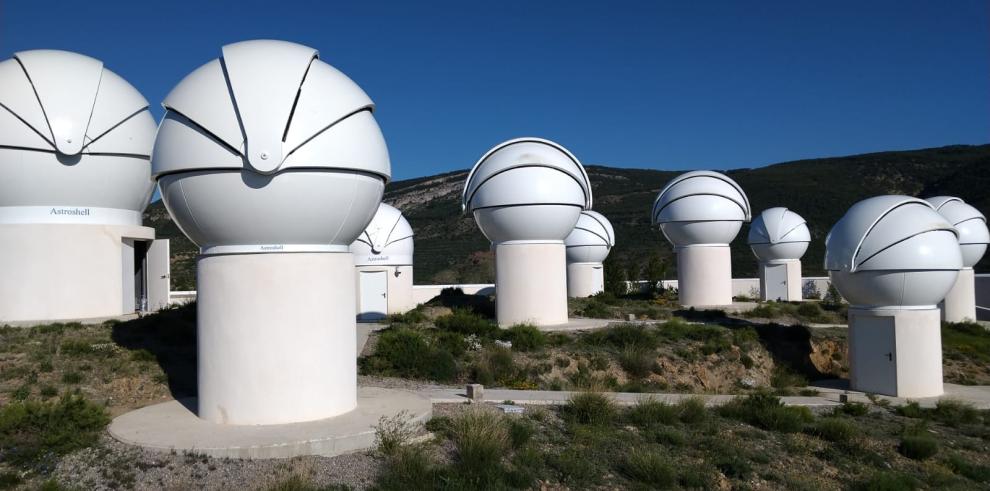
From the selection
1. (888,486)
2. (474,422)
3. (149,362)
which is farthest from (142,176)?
(888,486)

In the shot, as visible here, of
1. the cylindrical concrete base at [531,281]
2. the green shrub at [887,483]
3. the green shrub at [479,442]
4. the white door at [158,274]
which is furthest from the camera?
the cylindrical concrete base at [531,281]

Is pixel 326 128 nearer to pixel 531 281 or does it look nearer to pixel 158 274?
pixel 531 281

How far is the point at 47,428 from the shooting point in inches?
343

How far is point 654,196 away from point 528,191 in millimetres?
68827

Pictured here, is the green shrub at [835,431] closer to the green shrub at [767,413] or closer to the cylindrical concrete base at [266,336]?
the green shrub at [767,413]

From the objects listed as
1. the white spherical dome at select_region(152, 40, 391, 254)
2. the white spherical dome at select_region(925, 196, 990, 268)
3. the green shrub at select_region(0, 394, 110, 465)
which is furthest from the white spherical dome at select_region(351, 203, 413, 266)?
the white spherical dome at select_region(925, 196, 990, 268)

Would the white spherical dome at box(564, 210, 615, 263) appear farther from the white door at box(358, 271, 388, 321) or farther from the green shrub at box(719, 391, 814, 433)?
the green shrub at box(719, 391, 814, 433)

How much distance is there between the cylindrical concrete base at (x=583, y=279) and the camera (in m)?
34.6

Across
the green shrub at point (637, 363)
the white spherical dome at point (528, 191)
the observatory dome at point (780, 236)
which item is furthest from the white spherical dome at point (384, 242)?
the observatory dome at point (780, 236)

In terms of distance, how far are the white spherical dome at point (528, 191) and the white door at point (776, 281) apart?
49.8 ft

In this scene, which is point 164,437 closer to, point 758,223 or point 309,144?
point 309,144

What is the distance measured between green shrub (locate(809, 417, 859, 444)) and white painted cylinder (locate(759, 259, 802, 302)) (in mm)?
22107

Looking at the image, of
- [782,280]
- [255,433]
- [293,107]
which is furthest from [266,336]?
[782,280]

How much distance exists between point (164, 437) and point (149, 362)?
5.17 metres
